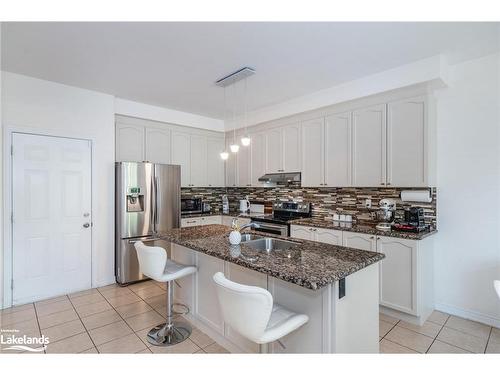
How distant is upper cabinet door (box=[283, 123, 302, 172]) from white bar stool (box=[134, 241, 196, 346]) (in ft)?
7.79

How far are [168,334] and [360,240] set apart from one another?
2228mm

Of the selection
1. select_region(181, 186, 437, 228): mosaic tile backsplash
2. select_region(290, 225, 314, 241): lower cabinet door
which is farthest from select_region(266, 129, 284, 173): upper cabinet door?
select_region(290, 225, 314, 241): lower cabinet door

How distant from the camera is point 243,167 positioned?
16.9 ft

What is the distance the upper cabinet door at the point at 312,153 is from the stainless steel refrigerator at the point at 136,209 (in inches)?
82.9

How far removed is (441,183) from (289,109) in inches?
87.4

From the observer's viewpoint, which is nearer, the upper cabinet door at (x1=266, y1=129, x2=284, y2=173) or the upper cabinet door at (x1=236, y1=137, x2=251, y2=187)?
the upper cabinet door at (x1=266, y1=129, x2=284, y2=173)

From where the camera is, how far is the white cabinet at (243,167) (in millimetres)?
5070

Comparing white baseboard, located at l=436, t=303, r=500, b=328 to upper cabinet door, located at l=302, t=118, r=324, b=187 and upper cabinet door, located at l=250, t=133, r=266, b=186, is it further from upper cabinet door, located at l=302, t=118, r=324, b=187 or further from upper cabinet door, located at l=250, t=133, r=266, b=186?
upper cabinet door, located at l=250, t=133, r=266, b=186

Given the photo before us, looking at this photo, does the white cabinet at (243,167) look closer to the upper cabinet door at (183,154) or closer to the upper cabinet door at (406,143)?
the upper cabinet door at (183,154)

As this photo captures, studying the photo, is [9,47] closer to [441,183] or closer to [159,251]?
[159,251]

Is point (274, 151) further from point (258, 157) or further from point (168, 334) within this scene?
point (168, 334)

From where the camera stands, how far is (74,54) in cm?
268

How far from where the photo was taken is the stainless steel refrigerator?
3.85 m

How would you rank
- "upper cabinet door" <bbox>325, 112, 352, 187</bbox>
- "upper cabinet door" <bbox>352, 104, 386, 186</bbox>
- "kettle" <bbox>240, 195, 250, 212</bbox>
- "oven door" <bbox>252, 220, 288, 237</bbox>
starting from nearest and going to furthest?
"upper cabinet door" <bbox>352, 104, 386, 186</bbox> < "upper cabinet door" <bbox>325, 112, 352, 187</bbox> < "oven door" <bbox>252, 220, 288, 237</bbox> < "kettle" <bbox>240, 195, 250, 212</bbox>
